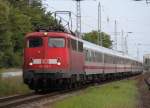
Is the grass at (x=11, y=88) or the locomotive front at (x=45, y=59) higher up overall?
the locomotive front at (x=45, y=59)

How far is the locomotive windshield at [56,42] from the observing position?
28953 millimetres

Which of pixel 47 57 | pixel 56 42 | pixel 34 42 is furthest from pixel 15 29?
pixel 47 57

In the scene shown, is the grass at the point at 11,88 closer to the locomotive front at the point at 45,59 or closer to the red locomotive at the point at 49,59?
the red locomotive at the point at 49,59

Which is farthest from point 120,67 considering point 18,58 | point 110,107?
point 110,107

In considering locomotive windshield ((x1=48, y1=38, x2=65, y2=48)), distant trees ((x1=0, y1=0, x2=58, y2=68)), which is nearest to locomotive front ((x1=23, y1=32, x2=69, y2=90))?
locomotive windshield ((x1=48, y1=38, x2=65, y2=48))

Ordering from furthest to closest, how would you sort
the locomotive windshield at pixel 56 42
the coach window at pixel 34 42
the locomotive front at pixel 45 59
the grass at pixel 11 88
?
1. the grass at pixel 11 88
2. the coach window at pixel 34 42
3. the locomotive windshield at pixel 56 42
4. the locomotive front at pixel 45 59

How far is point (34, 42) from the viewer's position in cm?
2917

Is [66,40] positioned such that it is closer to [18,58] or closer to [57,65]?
[57,65]

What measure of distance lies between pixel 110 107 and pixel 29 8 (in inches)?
2970

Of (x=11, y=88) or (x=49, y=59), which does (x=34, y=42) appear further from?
(x=11, y=88)

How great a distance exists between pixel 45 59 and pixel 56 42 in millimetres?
1262

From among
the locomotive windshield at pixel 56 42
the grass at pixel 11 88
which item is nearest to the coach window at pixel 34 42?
the locomotive windshield at pixel 56 42

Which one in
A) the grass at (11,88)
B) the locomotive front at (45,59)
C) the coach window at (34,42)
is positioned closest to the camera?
the locomotive front at (45,59)

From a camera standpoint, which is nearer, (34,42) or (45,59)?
(45,59)
